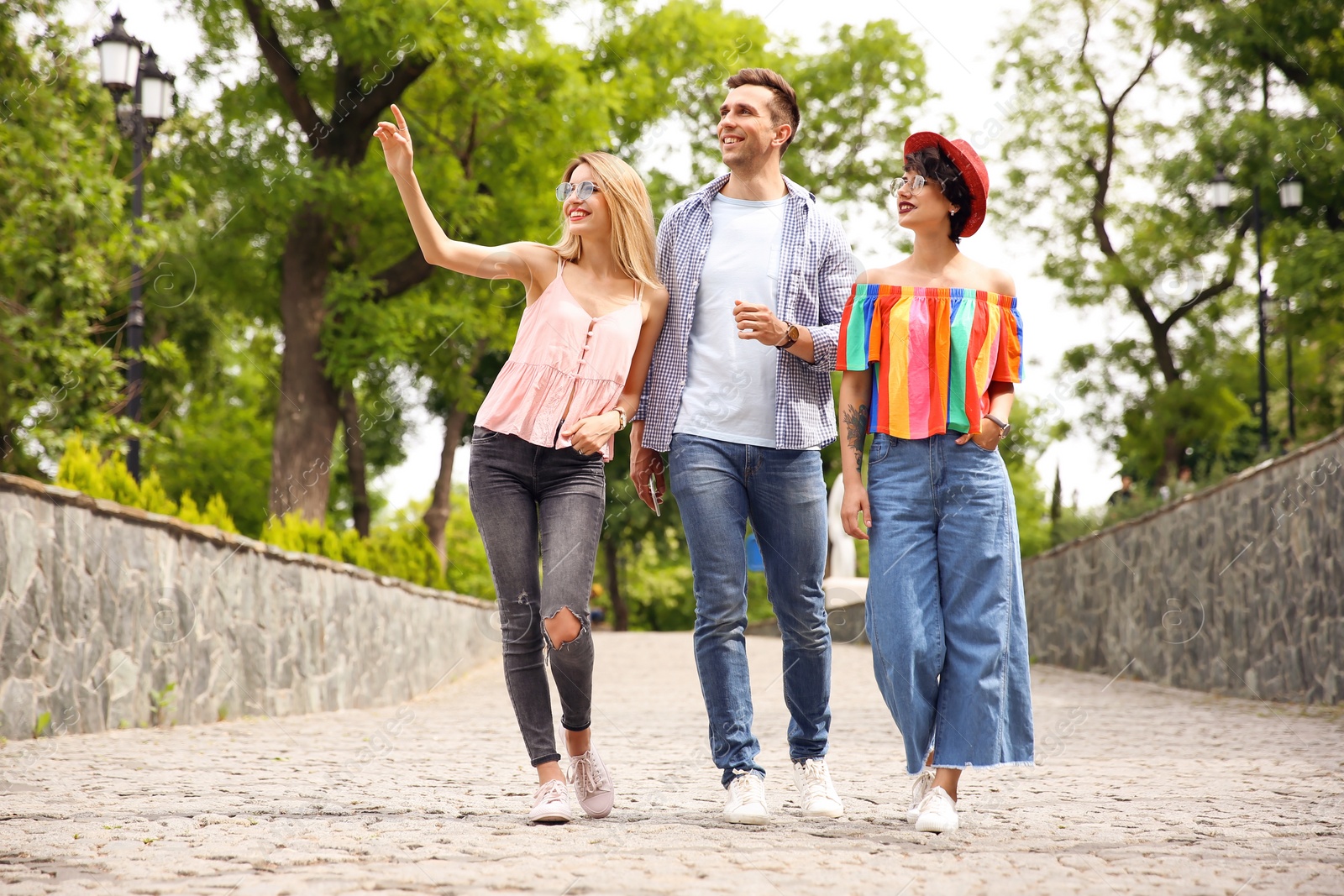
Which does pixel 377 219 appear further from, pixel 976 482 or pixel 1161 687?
pixel 976 482

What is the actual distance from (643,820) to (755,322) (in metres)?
1.51

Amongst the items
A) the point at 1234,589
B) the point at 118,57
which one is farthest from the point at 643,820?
the point at 118,57

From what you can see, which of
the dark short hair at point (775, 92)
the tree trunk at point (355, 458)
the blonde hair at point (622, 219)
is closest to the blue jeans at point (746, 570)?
the blonde hair at point (622, 219)

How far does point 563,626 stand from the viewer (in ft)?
12.3

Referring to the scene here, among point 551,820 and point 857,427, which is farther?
point 857,427

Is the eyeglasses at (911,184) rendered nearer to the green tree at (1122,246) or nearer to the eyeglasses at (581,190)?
the eyeglasses at (581,190)

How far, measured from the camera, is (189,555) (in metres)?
7.17

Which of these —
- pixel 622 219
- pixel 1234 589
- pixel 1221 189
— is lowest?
pixel 1234 589

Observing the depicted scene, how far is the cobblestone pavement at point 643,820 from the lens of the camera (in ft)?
9.50

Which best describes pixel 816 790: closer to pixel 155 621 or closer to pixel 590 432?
pixel 590 432

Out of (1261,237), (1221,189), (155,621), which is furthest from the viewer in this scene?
(1221,189)

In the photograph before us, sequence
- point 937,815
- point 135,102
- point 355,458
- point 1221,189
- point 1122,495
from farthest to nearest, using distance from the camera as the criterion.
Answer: point 355,458
point 1221,189
point 1122,495
point 135,102
point 937,815

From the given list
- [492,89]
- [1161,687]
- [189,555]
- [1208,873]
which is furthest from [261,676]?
[492,89]

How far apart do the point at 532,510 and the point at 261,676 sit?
16.1ft
